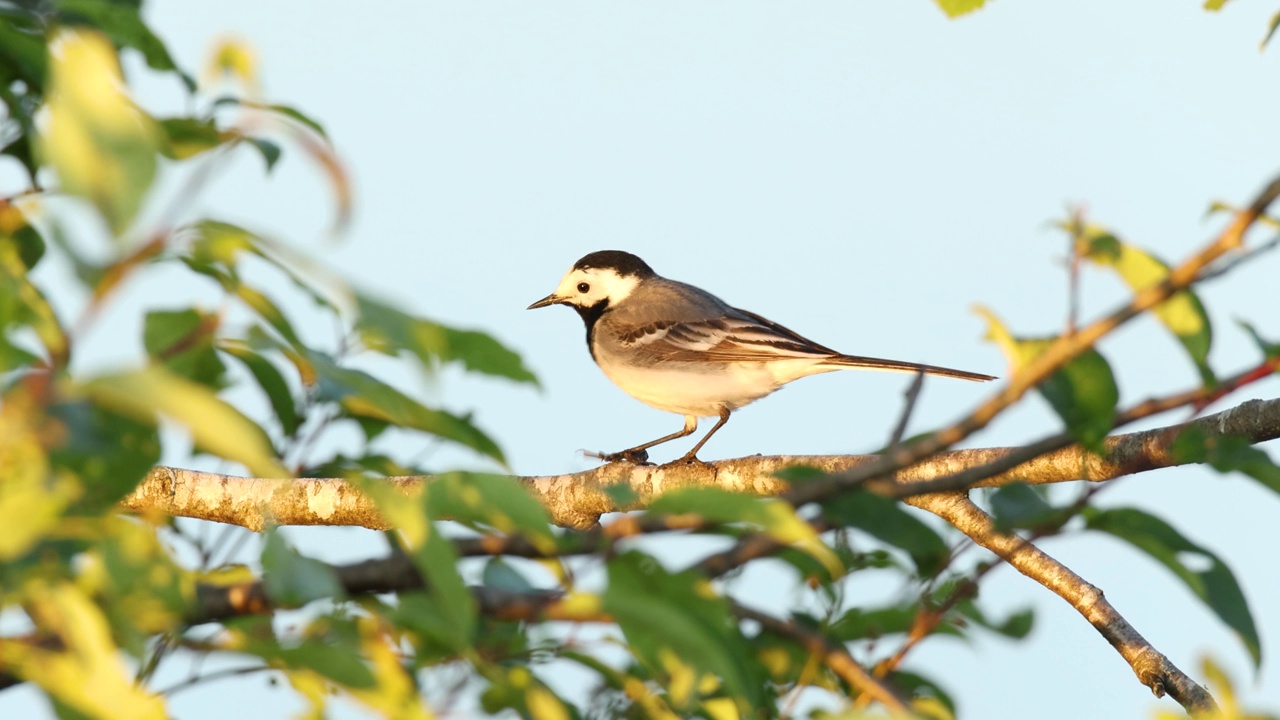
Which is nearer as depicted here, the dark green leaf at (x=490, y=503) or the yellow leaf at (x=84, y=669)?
the yellow leaf at (x=84, y=669)

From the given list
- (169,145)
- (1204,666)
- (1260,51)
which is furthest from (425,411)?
(1260,51)

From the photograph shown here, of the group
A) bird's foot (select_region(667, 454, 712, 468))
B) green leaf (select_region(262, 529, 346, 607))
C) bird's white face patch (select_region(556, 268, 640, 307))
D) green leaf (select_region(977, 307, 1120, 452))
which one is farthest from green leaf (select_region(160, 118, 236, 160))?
bird's white face patch (select_region(556, 268, 640, 307))

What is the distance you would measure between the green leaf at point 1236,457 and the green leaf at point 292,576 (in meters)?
1.18

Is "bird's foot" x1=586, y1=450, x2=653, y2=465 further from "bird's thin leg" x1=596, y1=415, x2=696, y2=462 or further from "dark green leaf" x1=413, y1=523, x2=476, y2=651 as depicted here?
"dark green leaf" x1=413, y1=523, x2=476, y2=651

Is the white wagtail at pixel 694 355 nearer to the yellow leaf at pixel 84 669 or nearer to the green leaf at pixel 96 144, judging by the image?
the yellow leaf at pixel 84 669

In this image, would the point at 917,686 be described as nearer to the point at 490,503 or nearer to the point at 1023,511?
the point at 1023,511

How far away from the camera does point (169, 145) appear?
85.9 inches

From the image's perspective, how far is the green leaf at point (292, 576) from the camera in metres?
1.61

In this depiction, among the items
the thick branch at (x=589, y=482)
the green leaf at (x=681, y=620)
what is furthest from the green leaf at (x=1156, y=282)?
the thick branch at (x=589, y=482)

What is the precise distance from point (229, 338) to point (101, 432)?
1.13 ft

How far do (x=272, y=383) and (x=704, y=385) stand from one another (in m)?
7.18

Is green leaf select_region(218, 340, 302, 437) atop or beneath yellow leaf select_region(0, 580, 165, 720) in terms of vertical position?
atop

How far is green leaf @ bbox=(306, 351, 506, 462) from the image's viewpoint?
1.68 metres

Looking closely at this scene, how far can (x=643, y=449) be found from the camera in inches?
354
